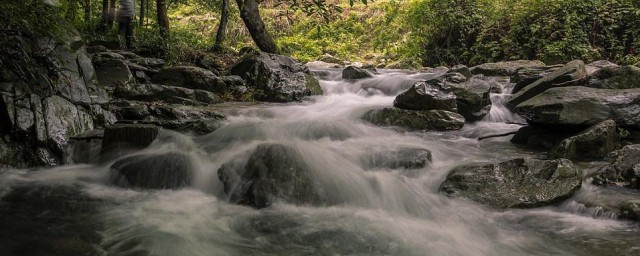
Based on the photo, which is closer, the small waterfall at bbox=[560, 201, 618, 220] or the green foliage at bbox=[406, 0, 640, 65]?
the small waterfall at bbox=[560, 201, 618, 220]

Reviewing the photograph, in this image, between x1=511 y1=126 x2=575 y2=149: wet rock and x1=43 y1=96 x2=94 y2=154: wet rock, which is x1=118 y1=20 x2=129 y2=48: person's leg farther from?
x1=511 y1=126 x2=575 y2=149: wet rock

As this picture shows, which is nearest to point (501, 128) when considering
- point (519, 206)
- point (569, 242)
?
point (519, 206)

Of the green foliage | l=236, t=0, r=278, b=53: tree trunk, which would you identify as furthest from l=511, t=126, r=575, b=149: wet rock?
l=236, t=0, r=278, b=53: tree trunk

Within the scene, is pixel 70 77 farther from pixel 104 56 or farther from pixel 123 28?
pixel 123 28

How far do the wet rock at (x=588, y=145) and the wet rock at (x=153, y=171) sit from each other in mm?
4763

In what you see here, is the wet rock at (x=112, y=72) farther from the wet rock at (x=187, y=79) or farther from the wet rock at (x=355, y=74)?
the wet rock at (x=355, y=74)

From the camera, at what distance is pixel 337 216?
430 cm

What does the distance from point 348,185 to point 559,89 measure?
399 cm

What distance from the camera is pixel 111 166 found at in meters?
5.22

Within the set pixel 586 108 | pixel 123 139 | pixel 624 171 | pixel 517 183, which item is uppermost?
→ pixel 586 108

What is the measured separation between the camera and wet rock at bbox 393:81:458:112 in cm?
797

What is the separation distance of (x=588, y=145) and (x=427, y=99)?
2.77 m

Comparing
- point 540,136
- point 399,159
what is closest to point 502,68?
point 540,136

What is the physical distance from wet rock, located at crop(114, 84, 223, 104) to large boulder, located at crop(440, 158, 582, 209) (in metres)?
5.41
